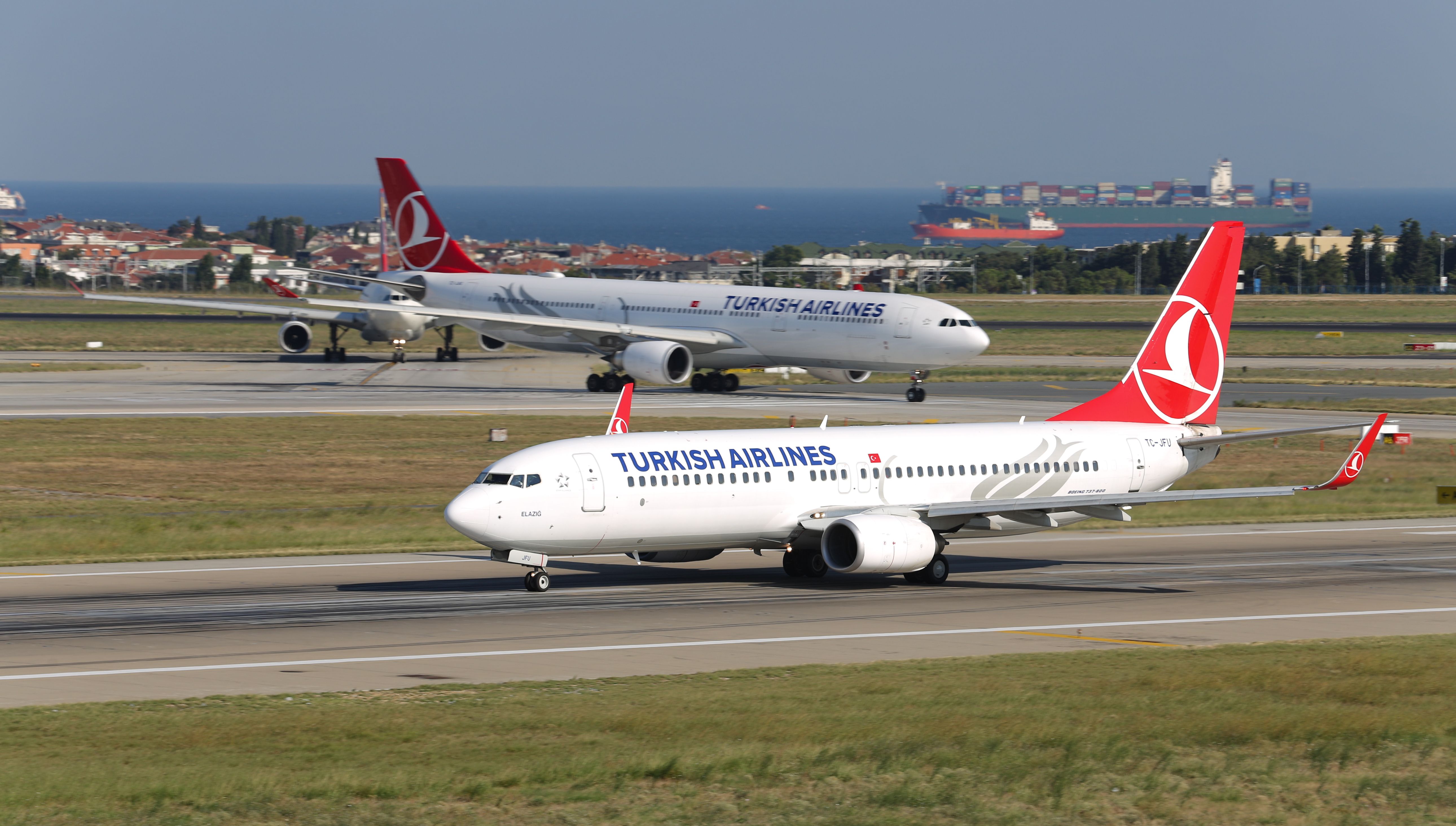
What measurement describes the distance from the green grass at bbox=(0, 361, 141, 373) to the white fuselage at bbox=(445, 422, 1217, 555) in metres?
62.6

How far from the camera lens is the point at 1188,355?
43031mm

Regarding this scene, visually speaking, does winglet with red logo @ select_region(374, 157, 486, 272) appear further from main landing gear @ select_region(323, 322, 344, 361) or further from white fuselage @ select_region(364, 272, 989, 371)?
main landing gear @ select_region(323, 322, 344, 361)

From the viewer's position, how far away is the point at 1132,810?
57.4ft

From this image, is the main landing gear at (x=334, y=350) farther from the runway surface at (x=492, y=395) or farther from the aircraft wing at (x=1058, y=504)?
the aircraft wing at (x=1058, y=504)

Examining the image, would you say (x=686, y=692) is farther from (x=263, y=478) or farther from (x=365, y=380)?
(x=365, y=380)

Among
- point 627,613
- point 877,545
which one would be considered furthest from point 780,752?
point 877,545

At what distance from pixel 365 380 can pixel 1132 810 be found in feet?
242

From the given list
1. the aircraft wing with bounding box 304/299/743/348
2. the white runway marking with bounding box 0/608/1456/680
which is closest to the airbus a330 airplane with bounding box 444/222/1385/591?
the white runway marking with bounding box 0/608/1456/680

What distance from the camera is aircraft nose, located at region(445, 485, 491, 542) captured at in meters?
32.0

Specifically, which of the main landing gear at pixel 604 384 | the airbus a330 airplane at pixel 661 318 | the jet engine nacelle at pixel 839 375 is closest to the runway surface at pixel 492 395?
the main landing gear at pixel 604 384

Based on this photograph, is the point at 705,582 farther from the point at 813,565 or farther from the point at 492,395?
the point at 492,395

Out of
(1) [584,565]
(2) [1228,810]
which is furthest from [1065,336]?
(2) [1228,810]

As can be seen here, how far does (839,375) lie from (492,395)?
17.3 m

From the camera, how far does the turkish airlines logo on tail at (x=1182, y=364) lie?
1676 inches
